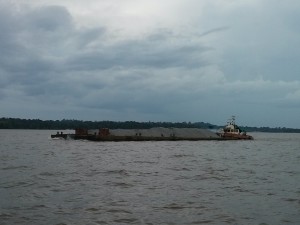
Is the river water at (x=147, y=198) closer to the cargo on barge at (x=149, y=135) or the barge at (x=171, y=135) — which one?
the cargo on barge at (x=149, y=135)

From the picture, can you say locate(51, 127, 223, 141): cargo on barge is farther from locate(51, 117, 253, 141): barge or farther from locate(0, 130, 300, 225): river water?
locate(0, 130, 300, 225): river water

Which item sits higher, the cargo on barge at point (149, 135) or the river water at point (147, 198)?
the cargo on barge at point (149, 135)

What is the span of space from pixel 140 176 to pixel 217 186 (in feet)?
21.9

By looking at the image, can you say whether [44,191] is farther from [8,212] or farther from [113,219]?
[113,219]

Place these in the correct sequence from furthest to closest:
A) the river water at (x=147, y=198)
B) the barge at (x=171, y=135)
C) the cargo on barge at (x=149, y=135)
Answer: the barge at (x=171, y=135)
the cargo on barge at (x=149, y=135)
the river water at (x=147, y=198)

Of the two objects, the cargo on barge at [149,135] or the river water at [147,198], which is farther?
the cargo on barge at [149,135]

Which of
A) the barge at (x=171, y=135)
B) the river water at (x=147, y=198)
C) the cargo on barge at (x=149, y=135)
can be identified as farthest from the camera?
the barge at (x=171, y=135)

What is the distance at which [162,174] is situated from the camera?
31.7m

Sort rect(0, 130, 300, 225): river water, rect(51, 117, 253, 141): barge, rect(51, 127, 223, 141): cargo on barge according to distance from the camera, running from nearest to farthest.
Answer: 1. rect(0, 130, 300, 225): river water
2. rect(51, 127, 223, 141): cargo on barge
3. rect(51, 117, 253, 141): barge

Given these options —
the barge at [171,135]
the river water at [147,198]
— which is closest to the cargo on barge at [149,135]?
the barge at [171,135]

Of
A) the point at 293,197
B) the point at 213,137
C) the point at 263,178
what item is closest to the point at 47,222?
the point at 293,197

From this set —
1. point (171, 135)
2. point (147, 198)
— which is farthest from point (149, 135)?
point (147, 198)

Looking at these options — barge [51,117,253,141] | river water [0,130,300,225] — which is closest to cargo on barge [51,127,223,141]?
barge [51,117,253,141]

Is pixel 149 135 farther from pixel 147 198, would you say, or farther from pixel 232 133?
pixel 147 198
